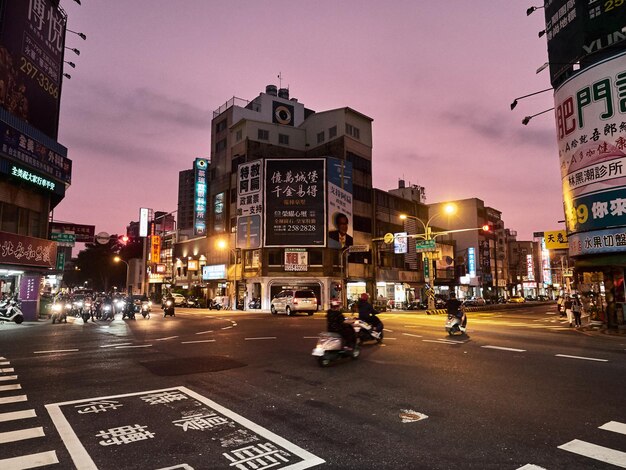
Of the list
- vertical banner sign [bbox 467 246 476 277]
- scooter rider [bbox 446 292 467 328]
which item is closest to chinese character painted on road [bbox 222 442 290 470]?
scooter rider [bbox 446 292 467 328]

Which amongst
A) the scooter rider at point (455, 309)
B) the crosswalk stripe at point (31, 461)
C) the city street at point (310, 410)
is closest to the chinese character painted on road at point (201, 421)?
the city street at point (310, 410)

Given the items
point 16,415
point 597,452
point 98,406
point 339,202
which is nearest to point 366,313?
point 98,406

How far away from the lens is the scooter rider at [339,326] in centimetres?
1050

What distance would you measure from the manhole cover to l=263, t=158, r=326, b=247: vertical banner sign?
115 ft

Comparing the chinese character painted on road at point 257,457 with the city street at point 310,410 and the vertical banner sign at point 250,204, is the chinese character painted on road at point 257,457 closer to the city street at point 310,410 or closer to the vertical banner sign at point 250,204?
the city street at point 310,410

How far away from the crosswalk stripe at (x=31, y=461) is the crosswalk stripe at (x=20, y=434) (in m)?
0.70

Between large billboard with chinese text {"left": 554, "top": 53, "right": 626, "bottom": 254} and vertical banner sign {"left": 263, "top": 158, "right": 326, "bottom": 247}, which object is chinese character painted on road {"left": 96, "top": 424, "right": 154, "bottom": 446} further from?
vertical banner sign {"left": 263, "top": 158, "right": 326, "bottom": 247}

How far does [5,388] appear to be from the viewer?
7527 mm

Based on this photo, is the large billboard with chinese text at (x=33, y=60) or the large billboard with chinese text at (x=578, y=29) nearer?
the large billboard with chinese text at (x=578, y=29)

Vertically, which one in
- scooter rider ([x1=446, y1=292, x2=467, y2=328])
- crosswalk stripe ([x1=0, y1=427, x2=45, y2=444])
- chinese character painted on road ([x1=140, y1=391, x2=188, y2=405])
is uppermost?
scooter rider ([x1=446, y1=292, x2=467, y2=328])

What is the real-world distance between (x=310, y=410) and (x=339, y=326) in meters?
4.34

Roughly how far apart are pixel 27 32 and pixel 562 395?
3335 cm

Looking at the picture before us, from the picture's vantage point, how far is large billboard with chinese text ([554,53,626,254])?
18.9 m

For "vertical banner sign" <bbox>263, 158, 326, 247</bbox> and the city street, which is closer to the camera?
the city street
